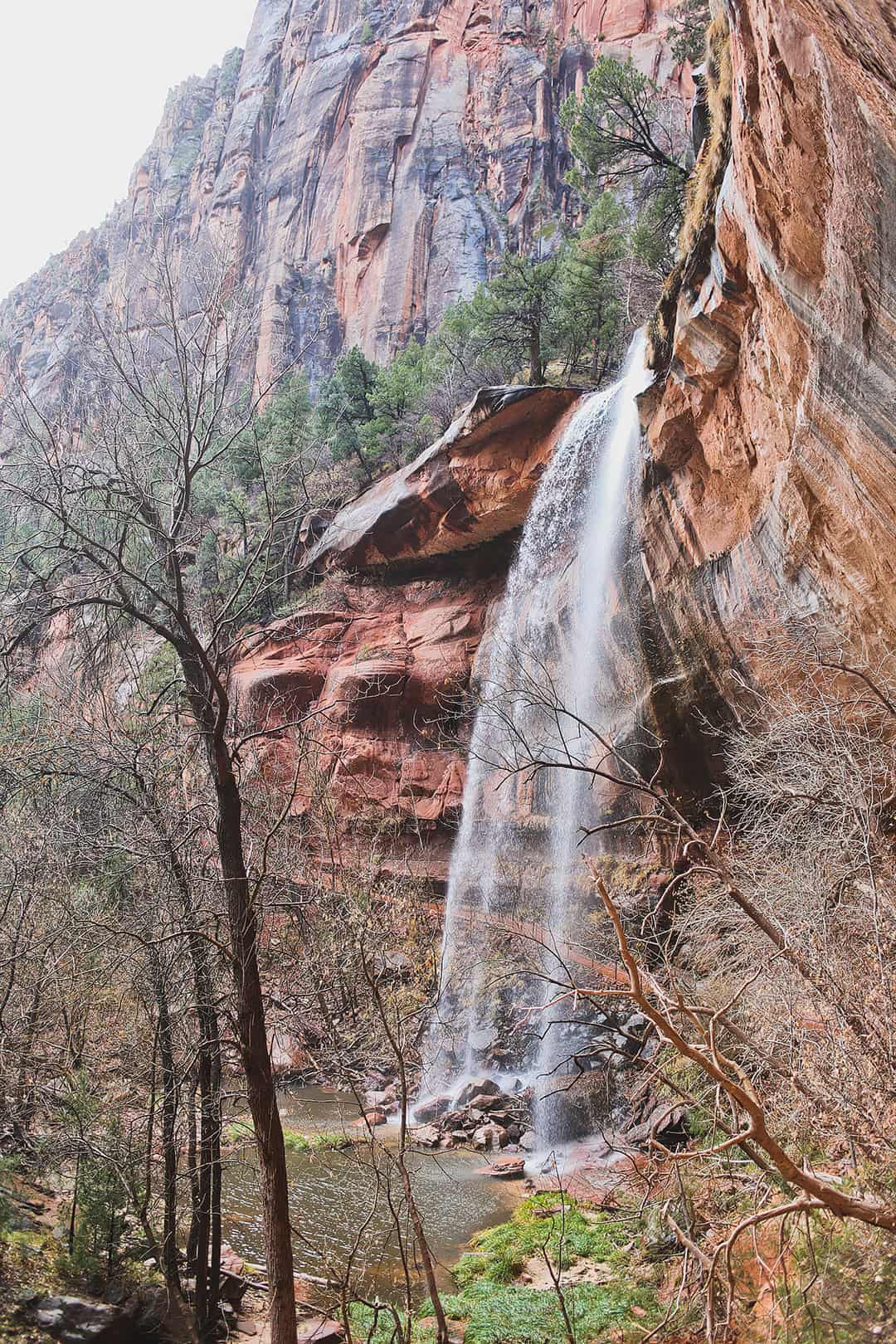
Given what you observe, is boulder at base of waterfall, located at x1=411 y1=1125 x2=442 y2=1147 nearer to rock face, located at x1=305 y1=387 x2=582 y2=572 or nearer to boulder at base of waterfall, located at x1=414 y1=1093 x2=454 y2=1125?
boulder at base of waterfall, located at x1=414 y1=1093 x2=454 y2=1125

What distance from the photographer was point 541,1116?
43.0ft

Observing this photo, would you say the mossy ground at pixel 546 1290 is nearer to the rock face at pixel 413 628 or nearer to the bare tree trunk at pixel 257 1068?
the bare tree trunk at pixel 257 1068

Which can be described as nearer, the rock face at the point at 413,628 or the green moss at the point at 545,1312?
the green moss at the point at 545,1312

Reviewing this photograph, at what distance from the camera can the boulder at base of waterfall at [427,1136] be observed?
12406mm

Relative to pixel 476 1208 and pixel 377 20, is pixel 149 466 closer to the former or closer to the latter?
pixel 476 1208

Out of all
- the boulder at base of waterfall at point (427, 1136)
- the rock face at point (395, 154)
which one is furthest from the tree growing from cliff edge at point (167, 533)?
the rock face at point (395, 154)

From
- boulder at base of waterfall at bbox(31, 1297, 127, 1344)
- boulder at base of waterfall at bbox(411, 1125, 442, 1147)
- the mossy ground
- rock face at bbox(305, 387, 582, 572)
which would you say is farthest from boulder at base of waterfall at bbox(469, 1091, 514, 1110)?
rock face at bbox(305, 387, 582, 572)

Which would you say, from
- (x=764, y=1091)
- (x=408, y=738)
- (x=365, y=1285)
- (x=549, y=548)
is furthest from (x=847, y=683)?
(x=408, y=738)

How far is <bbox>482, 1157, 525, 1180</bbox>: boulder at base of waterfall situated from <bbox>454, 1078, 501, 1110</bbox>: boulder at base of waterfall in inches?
85.7

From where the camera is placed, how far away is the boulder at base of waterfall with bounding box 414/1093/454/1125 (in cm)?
1389

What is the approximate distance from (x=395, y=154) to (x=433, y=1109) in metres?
46.5

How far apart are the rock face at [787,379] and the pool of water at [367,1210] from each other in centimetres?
816

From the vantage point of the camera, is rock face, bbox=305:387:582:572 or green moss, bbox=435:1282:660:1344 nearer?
green moss, bbox=435:1282:660:1344

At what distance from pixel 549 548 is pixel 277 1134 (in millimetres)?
15547
